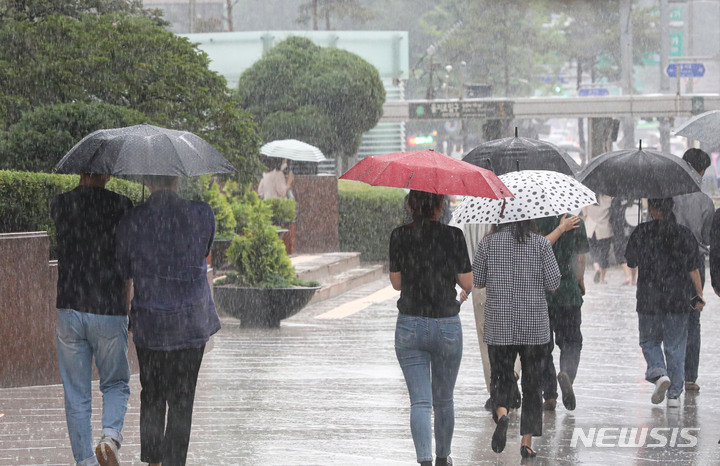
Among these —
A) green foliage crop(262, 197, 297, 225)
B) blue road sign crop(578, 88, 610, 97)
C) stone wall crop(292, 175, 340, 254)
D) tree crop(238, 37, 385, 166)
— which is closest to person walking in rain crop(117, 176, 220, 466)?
green foliage crop(262, 197, 297, 225)

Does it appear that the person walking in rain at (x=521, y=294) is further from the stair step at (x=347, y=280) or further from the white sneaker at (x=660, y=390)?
the stair step at (x=347, y=280)

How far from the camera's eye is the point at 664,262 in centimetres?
886

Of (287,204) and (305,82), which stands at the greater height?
(305,82)

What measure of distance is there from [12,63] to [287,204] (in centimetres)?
732

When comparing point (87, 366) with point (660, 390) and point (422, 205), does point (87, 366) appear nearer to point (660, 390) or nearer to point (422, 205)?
point (422, 205)

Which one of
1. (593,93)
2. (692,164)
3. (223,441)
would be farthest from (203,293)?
(593,93)

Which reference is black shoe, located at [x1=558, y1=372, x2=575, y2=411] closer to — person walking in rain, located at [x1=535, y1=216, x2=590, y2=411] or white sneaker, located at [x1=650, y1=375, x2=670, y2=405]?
person walking in rain, located at [x1=535, y1=216, x2=590, y2=411]

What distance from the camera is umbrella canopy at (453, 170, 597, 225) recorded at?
23.5 ft

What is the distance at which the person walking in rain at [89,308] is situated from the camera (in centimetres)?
616

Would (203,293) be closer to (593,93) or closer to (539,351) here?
(539,351)

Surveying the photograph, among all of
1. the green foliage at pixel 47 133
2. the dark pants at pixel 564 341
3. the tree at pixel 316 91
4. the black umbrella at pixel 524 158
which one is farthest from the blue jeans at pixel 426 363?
the tree at pixel 316 91

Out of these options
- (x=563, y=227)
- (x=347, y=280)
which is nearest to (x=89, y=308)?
(x=563, y=227)

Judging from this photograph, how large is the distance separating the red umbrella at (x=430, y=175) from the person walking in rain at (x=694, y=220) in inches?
135

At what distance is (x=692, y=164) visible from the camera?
31.5 feet
